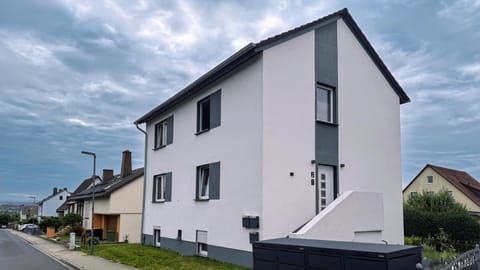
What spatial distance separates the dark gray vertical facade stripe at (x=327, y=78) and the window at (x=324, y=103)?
13cm

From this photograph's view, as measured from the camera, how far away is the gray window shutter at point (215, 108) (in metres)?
14.5

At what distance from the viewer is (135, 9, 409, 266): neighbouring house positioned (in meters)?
11.9

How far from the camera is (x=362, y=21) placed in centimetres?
1536

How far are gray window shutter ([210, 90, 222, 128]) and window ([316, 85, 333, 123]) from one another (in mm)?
3283

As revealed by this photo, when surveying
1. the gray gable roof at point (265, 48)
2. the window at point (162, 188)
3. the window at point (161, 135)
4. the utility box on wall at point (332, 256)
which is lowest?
the utility box on wall at point (332, 256)

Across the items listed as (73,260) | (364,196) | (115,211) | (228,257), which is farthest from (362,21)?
(115,211)

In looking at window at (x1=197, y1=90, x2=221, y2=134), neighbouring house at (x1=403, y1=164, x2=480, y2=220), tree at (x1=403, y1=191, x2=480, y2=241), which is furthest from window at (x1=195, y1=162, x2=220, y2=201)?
neighbouring house at (x1=403, y1=164, x2=480, y2=220)

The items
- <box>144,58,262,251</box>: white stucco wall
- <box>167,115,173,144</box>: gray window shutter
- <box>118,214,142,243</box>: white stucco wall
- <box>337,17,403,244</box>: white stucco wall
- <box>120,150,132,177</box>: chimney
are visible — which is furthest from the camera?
<box>120,150,132,177</box>: chimney

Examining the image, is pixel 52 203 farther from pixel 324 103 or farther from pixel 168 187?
pixel 324 103

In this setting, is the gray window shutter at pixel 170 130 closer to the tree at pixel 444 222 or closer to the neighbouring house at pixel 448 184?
the tree at pixel 444 222

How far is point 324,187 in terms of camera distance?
43.1 feet

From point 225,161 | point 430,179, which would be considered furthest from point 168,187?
point 430,179

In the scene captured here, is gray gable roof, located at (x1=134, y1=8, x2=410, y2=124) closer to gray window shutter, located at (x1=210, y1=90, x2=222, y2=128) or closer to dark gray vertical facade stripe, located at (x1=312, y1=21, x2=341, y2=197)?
dark gray vertical facade stripe, located at (x1=312, y1=21, x2=341, y2=197)

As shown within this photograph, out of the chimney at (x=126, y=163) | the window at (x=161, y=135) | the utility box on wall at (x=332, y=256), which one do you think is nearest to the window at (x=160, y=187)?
the window at (x=161, y=135)
